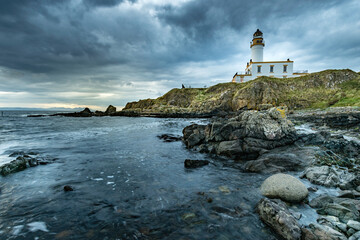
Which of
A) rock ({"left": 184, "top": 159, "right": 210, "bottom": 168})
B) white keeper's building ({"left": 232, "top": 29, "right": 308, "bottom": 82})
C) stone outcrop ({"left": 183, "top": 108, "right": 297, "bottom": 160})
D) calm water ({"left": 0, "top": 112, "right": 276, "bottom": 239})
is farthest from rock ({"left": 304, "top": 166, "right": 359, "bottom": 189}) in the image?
white keeper's building ({"left": 232, "top": 29, "right": 308, "bottom": 82})

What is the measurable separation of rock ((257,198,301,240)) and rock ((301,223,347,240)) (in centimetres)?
16

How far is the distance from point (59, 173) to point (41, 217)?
4219 millimetres

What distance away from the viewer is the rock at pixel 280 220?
4.11 m

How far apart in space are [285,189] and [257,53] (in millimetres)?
67393

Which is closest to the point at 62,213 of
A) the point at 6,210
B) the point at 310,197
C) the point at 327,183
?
the point at 6,210

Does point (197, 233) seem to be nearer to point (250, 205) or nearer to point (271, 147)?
point (250, 205)

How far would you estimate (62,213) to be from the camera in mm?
5398

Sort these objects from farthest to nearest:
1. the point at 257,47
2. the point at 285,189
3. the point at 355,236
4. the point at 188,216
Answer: the point at 257,47, the point at 285,189, the point at 188,216, the point at 355,236

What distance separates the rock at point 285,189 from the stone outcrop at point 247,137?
16.6ft

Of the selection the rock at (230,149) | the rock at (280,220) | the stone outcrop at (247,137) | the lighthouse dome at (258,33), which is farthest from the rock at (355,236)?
the lighthouse dome at (258,33)

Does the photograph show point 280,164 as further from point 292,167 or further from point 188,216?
point 188,216

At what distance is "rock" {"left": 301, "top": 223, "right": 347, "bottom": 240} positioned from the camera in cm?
386

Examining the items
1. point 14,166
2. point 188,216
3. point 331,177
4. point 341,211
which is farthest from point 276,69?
point 14,166

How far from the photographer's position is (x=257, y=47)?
6253 centimetres
